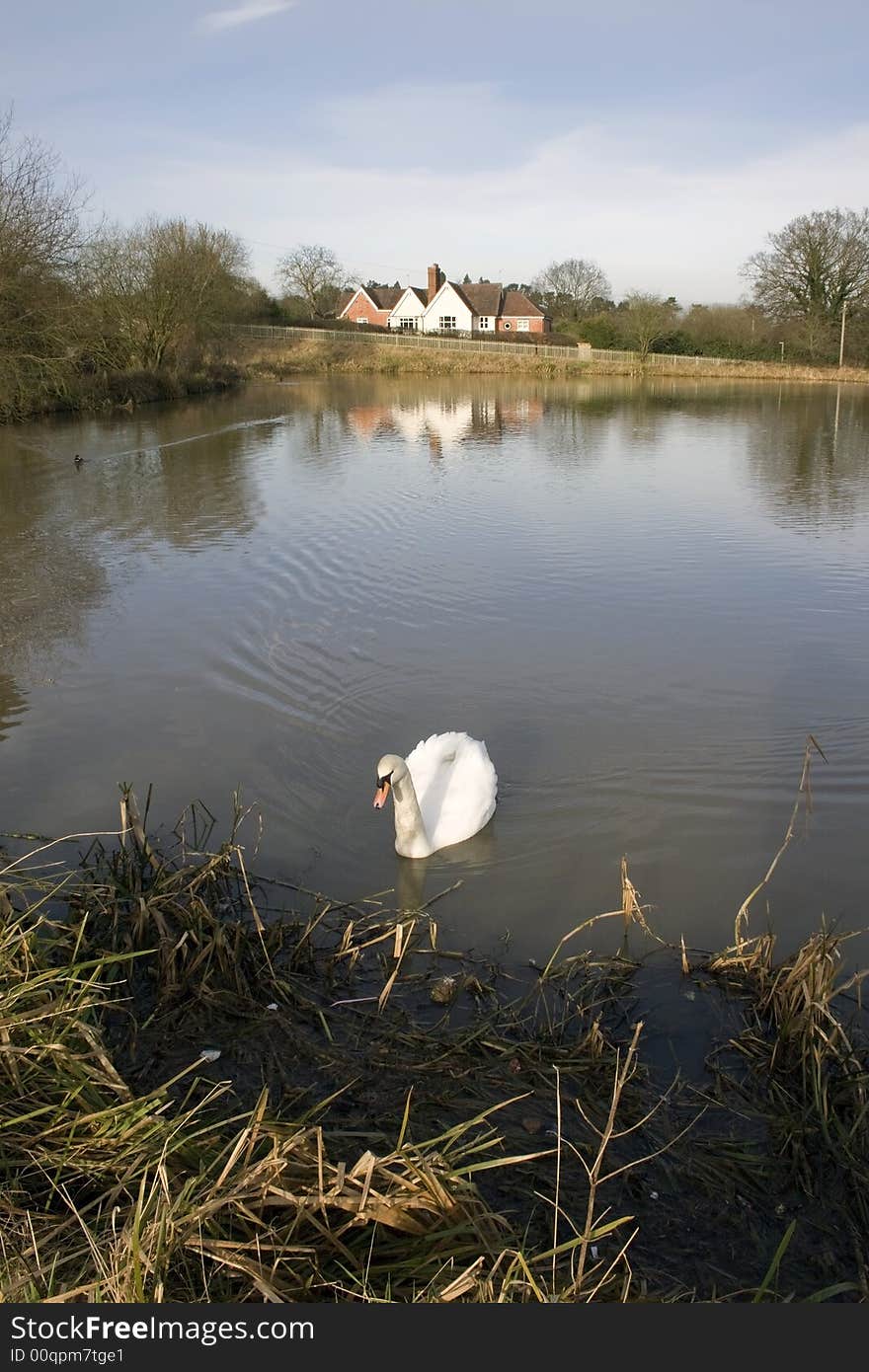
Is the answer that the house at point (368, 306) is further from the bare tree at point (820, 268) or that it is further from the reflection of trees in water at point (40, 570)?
the reflection of trees in water at point (40, 570)

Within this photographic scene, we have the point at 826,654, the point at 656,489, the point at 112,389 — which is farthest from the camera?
the point at 112,389

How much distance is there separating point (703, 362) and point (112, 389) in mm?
38606

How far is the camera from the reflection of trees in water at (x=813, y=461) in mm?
15516

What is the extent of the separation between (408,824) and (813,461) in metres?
18.2

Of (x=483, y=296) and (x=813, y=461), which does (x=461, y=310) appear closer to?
(x=483, y=296)

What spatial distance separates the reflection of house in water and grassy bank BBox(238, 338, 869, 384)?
17956 millimetres

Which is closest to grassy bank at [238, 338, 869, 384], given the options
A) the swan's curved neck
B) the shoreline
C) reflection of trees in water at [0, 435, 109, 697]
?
the shoreline

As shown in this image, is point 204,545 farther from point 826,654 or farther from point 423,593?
point 826,654

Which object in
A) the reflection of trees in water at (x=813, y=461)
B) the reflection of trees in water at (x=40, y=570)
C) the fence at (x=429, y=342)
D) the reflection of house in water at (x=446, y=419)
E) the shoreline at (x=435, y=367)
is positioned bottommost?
Result: the reflection of trees in water at (x=40, y=570)

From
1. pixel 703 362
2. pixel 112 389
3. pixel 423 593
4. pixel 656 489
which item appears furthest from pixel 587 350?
pixel 423 593

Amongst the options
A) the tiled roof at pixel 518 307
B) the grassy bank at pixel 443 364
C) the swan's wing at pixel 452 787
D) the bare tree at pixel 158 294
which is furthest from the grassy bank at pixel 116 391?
the tiled roof at pixel 518 307

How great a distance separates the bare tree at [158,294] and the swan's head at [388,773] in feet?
89.2

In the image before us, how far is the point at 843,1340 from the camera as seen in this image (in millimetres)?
2484

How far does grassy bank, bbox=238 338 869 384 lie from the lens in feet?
178
